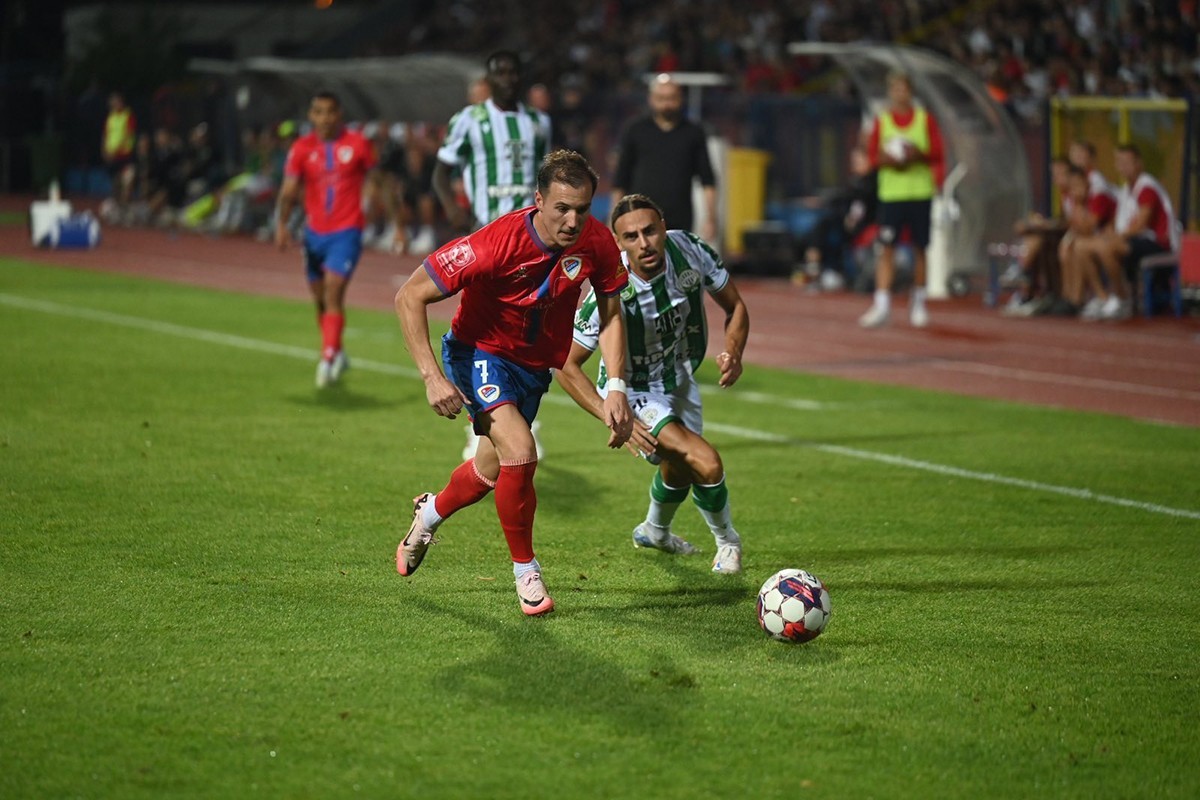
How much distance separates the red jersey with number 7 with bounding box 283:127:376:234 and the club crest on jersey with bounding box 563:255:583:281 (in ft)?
19.8

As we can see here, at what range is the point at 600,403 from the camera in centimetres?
620

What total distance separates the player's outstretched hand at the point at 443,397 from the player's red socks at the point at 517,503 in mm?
453

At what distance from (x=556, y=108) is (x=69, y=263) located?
8794 mm

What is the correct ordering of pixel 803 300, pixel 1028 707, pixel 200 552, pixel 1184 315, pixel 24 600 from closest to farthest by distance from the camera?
pixel 1028 707
pixel 24 600
pixel 200 552
pixel 1184 315
pixel 803 300

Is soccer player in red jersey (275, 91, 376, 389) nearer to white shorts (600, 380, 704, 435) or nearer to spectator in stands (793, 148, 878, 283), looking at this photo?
white shorts (600, 380, 704, 435)

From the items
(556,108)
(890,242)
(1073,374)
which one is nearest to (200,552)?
(1073,374)

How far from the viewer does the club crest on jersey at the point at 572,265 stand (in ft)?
20.0

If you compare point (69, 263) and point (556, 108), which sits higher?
point (556, 108)

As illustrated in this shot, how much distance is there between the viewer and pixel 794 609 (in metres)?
5.80

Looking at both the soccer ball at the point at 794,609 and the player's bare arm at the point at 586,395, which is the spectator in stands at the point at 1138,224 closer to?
the player's bare arm at the point at 586,395

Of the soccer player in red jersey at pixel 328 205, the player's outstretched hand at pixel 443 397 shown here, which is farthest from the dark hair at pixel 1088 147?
the player's outstretched hand at pixel 443 397

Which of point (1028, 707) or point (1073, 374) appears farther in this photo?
point (1073, 374)

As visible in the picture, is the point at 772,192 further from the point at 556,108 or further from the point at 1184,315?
the point at 1184,315

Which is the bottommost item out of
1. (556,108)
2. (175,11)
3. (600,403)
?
(600,403)
